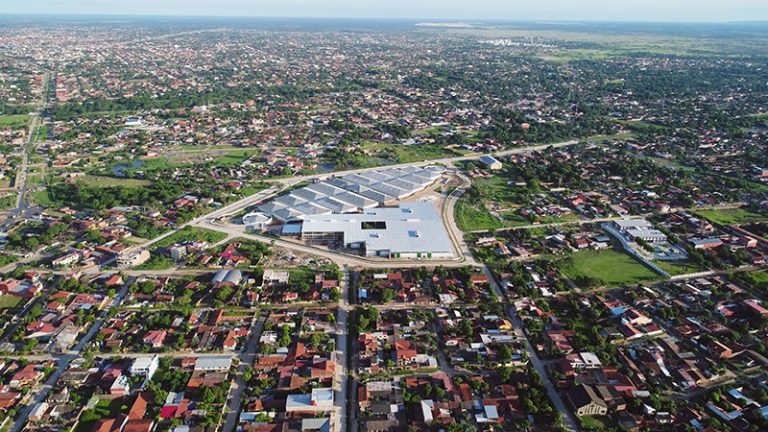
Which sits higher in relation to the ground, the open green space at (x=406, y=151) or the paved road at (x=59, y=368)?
the open green space at (x=406, y=151)

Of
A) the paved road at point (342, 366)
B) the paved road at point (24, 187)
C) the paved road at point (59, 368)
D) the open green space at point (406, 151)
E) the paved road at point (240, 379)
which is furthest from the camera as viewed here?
the open green space at point (406, 151)

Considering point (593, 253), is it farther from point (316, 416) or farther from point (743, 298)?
point (316, 416)

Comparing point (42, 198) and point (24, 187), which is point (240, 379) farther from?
point (24, 187)

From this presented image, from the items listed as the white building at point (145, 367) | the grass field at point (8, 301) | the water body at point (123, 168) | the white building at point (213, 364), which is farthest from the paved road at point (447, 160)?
the white building at point (145, 367)

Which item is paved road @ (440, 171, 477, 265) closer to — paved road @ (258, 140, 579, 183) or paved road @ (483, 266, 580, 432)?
paved road @ (483, 266, 580, 432)

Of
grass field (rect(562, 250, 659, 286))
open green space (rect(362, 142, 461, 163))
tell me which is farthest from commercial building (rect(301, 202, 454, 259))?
open green space (rect(362, 142, 461, 163))

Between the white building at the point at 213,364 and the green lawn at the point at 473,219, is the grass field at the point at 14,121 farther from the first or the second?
the white building at the point at 213,364
